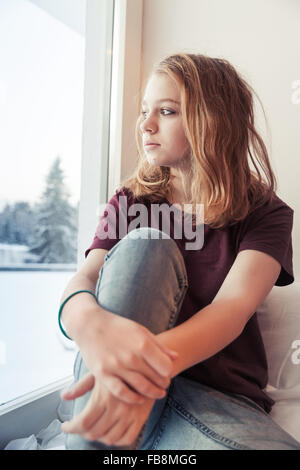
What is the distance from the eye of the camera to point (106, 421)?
0.56 m

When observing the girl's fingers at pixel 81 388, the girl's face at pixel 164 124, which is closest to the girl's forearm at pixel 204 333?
the girl's fingers at pixel 81 388

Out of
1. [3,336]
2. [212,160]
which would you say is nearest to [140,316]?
[212,160]

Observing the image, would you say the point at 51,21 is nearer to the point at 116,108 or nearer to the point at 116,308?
the point at 116,108

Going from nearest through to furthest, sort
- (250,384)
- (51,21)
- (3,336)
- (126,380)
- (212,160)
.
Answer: (126,380) < (250,384) < (212,160) < (3,336) < (51,21)

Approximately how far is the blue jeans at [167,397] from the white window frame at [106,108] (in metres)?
0.82

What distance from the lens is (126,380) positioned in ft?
1.88

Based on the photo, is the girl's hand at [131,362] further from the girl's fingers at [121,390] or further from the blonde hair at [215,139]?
the blonde hair at [215,139]

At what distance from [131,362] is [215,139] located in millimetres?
546

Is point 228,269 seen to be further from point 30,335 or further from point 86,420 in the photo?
point 30,335

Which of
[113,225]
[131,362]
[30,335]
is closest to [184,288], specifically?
[131,362]

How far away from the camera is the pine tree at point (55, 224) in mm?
1313

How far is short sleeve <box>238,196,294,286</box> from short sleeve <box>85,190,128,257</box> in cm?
26
